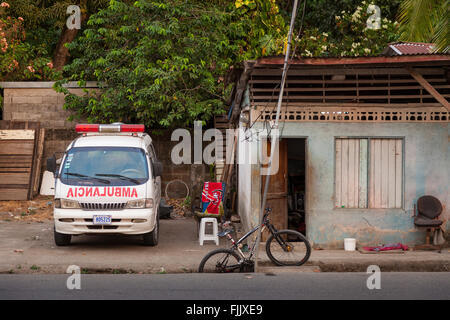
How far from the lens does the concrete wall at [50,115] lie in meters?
17.8

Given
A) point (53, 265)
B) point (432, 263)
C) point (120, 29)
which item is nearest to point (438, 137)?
point (432, 263)

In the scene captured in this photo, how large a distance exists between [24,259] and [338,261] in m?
5.58

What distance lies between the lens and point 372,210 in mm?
11406

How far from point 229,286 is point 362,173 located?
4651 mm

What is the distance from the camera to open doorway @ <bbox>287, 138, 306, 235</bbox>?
45.6 ft

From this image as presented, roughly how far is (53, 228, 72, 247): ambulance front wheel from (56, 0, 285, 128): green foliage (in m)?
5.34

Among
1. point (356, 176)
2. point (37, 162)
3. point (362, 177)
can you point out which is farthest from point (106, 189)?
point (37, 162)

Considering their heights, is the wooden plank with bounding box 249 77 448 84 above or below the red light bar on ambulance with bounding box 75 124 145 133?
above

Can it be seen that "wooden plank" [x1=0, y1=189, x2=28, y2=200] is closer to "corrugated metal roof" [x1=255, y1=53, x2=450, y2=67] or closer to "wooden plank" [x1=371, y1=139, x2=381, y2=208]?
"corrugated metal roof" [x1=255, y1=53, x2=450, y2=67]

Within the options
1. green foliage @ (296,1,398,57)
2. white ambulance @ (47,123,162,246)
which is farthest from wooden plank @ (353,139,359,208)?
green foliage @ (296,1,398,57)

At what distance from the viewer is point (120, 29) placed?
16500 millimetres

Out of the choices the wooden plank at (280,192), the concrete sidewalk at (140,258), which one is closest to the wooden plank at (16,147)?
the concrete sidewalk at (140,258)

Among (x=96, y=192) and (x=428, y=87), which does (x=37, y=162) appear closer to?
(x=96, y=192)

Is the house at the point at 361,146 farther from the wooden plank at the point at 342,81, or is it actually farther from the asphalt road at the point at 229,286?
the asphalt road at the point at 229,286
